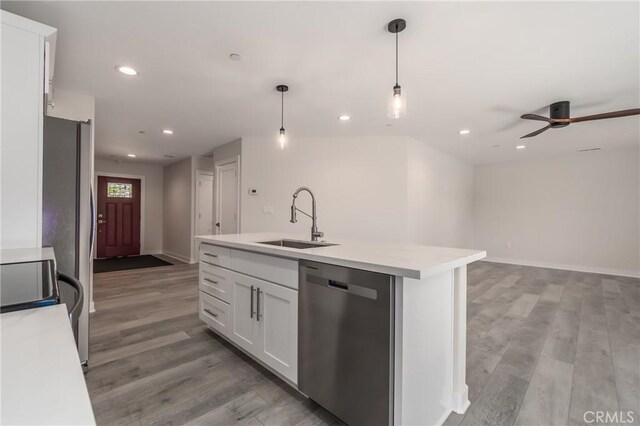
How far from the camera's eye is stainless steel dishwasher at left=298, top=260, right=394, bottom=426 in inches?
49.7

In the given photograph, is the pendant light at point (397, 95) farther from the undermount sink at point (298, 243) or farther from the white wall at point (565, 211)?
the white wall at point (565, 211)

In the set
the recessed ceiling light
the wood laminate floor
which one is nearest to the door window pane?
the wood laminate floor

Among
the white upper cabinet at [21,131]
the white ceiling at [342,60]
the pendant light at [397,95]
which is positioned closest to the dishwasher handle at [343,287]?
the pendant light at [397,95]

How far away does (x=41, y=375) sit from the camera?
0.41m

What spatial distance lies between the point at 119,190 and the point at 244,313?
21.5ft

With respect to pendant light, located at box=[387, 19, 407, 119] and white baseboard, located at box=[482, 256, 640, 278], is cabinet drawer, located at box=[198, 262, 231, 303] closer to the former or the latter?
→ pendant light, located at box=[387, 19, 407, 119]

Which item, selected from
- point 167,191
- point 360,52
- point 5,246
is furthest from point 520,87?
point 167,191

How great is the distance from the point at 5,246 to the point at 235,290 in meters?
1.25

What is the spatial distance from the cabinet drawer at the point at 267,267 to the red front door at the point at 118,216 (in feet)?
20.0

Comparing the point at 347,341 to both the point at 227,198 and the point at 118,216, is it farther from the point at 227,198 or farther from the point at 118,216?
the point at 118,216

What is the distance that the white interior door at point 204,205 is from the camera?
6195mm

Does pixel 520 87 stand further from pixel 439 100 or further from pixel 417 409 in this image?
pixel 417 409

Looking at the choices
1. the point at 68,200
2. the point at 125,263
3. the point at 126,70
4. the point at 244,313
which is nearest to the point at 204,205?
the point at 125,263

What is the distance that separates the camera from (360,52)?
6.95 feet
